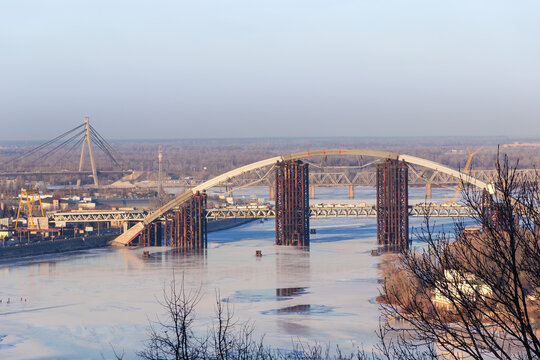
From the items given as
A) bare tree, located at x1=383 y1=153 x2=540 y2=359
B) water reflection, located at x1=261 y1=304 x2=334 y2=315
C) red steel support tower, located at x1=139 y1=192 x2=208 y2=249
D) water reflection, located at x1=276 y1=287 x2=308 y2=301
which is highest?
bare tree, located at x1=383 y1=153 x2=540 y2=359

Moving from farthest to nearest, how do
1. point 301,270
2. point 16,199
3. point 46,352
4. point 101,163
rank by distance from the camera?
1. point 101,163
2. point 16,199
3. point 301,270
4. point 46,352

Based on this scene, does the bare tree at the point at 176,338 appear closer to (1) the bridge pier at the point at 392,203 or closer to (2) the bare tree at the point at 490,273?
(2) the bare tree at the point at 490,273

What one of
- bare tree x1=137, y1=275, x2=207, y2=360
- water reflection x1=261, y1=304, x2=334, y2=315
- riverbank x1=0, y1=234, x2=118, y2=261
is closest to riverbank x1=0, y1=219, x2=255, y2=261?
riverbank x1=0, y1=234, x2=118, y2=261

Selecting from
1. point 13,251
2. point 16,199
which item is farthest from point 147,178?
point 13,251

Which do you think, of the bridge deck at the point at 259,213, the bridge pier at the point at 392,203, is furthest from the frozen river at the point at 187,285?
the bridge deck at the point at 259,213

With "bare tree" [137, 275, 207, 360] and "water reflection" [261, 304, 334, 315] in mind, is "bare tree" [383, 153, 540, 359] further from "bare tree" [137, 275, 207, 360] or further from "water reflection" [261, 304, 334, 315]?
"water reflection" [261, 304, 334, 315]

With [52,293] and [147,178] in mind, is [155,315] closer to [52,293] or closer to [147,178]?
[52,293]
